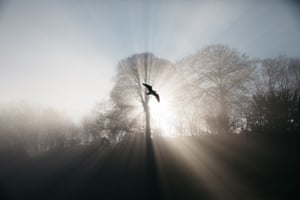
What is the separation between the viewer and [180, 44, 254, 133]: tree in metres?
17.5

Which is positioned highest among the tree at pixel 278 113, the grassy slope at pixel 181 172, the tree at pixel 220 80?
the tree at pixel 220 80

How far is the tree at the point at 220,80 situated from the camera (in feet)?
57.5

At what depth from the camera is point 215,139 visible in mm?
12414

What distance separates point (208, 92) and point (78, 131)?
22.2 meters

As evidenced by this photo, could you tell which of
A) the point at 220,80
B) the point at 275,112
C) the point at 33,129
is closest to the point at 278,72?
the point at 220,80

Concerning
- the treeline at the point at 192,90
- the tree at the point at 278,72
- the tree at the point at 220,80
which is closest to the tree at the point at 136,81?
the treeline at the point at 192,90

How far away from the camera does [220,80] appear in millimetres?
18578

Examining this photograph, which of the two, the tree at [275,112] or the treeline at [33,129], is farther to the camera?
the treeline at [33,129]

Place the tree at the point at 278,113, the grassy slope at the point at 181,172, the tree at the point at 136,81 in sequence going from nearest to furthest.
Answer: the grassy slope at the point at 181,172 → the tree at the point at 278,113 → the tree at the point at 136,81

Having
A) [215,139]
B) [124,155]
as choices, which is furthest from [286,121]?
[124,155]

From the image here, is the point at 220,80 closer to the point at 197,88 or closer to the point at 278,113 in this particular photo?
the point at 197,88

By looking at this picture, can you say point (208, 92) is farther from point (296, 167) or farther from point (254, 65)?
point (296, 167)

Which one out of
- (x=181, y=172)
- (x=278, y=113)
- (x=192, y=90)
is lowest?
(x=181, y=172)

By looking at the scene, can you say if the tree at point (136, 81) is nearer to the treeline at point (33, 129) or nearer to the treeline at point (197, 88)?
the treeline at point (197, 88)
